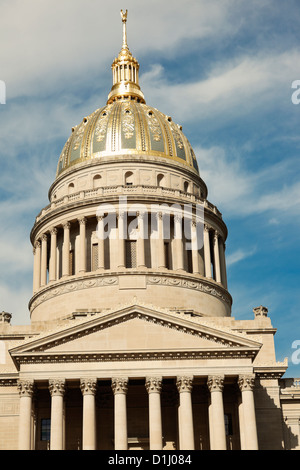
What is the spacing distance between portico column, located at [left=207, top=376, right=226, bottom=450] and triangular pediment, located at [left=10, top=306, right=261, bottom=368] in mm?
1849

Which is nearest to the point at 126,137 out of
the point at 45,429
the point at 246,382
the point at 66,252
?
the point at 66,252

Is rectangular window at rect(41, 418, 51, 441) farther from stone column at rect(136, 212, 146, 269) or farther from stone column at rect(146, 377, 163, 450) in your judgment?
stone column at rect(136, 212, 146, 269)

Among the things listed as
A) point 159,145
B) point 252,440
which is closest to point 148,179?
point 159,145

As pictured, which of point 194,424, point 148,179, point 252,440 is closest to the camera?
point 252,440

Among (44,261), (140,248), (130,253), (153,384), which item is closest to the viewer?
(153,384)

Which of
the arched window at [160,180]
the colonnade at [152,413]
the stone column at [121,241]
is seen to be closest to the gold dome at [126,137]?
the arched window at [160,180]

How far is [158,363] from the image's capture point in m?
54.5

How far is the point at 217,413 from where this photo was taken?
53281 millimetres

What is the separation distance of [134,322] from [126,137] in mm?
27982

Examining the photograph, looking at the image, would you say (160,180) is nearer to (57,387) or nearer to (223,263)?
(223,263)
